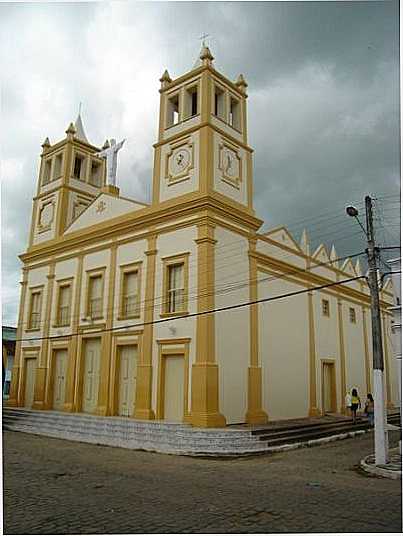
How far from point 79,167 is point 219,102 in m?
7.55

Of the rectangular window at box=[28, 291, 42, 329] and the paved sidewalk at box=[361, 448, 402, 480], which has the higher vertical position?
the rectangular window at box=[28, 291, 42, 329]

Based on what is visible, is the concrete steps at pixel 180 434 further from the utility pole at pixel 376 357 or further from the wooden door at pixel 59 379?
the utility pole at pixel 376 357

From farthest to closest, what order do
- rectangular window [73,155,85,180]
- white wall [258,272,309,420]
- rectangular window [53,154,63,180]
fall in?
Result: rectangular window [73,155,85,180] < rectangular window [53,154,63,180] < white wall [258,272,309,420]

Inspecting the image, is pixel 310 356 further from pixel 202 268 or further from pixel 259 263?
pixel 202 268

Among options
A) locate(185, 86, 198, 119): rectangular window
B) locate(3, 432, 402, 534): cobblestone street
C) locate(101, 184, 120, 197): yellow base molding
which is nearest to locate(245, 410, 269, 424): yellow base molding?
locate(3, 432, 402, 534): cobblestone street

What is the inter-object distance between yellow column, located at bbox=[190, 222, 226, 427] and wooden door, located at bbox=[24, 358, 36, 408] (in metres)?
8.18

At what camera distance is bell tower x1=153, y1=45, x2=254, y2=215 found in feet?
45.0

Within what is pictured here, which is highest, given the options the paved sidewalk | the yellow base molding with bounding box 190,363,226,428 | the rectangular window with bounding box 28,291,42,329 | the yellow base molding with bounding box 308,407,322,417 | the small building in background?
the rectangular window with bounding box 28,291,42,329

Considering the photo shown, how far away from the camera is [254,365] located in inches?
538

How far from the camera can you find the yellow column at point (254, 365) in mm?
13273

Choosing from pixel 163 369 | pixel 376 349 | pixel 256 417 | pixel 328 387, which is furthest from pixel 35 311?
pixel 376 349

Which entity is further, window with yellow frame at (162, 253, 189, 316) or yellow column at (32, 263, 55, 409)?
yellow column at (32, 263, 55, 409)

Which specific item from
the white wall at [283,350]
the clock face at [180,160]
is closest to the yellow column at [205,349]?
the clock face at [180,160]

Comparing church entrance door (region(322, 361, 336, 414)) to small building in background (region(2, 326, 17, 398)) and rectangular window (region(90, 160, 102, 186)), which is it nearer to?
rectangular window (region(90, 160, 102, 186))
